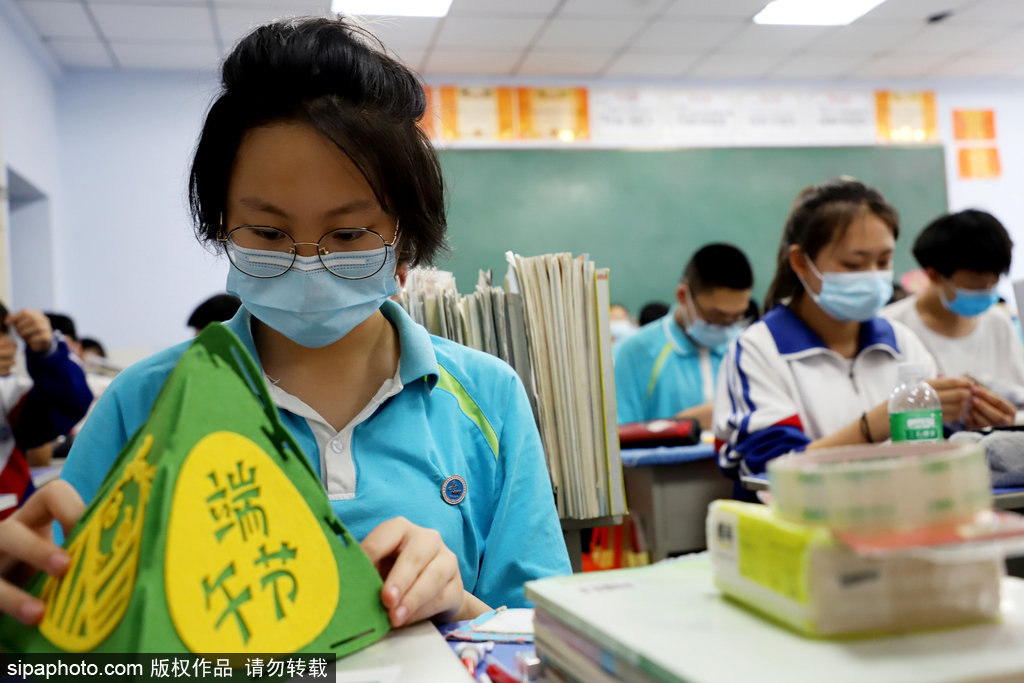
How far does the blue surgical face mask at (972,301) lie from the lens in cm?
275

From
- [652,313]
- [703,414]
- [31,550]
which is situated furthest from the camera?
[652,313]

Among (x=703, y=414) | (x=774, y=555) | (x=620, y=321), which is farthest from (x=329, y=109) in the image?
(x=620, y=321)

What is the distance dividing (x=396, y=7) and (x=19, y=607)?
15.0ft

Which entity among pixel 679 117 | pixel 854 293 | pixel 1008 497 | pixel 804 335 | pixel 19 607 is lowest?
pixel 1008 497

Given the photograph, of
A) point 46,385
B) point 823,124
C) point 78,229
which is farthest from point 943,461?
point 823,124

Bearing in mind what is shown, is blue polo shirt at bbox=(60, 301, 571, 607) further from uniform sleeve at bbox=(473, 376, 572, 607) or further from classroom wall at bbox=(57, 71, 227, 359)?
classroom wall at bbox=(57, 71, 227, 359)

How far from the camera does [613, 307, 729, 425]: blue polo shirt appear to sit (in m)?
3.22

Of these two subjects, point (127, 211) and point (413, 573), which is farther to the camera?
point (127, 211)

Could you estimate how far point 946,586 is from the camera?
0.40m

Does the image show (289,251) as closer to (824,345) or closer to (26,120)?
(824,345)

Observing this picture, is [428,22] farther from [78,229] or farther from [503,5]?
[78,229]

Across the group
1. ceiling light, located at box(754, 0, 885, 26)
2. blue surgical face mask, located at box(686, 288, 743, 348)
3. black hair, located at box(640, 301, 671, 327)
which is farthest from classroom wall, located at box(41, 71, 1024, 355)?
ceiling light, located at box(754, 0, 885, 26)

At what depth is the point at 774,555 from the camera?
0.43 metres

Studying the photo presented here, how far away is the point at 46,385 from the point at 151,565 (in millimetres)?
2575
